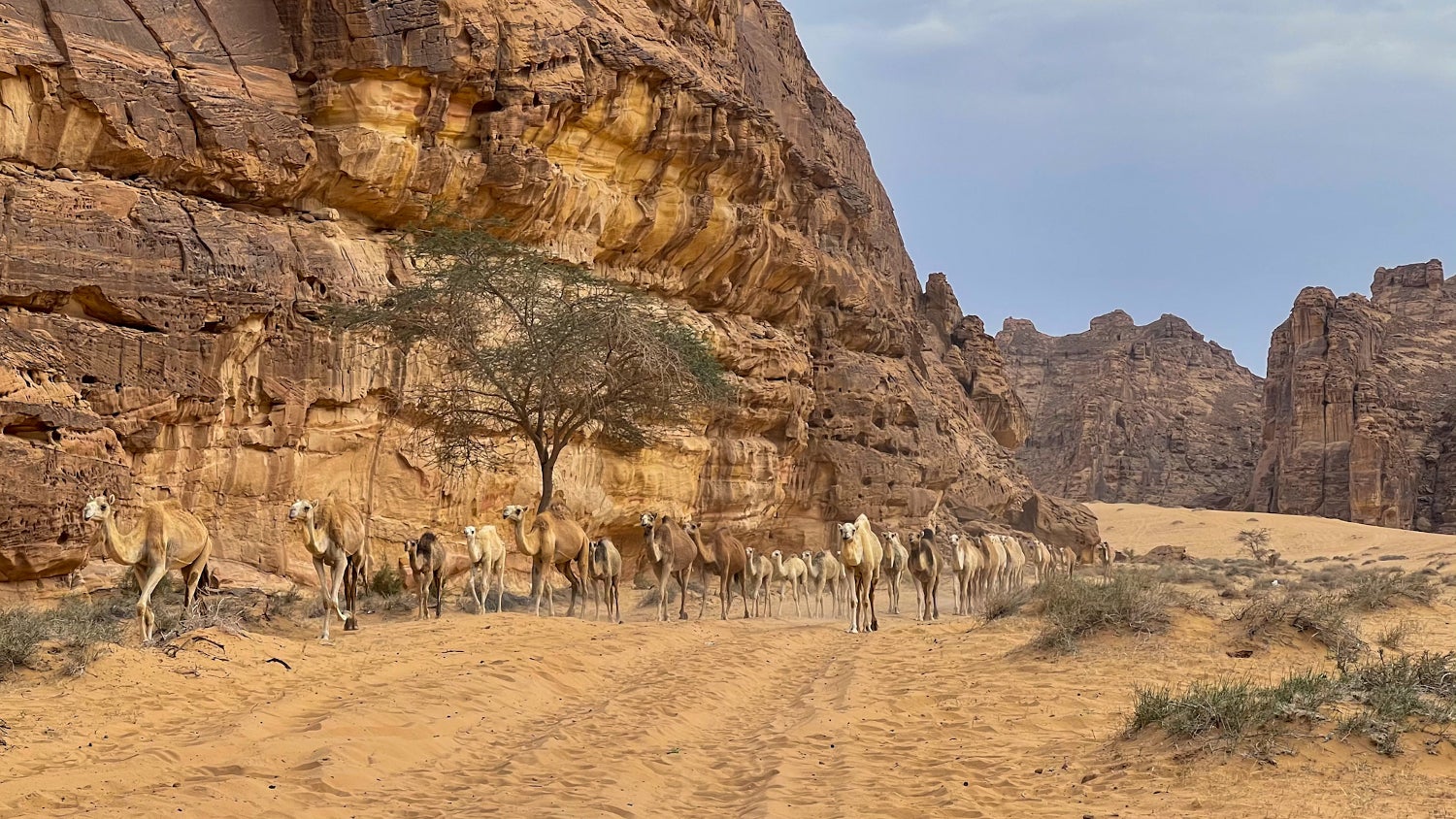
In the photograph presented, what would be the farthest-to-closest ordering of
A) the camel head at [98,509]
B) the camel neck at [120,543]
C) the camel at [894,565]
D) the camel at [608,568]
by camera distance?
the camel at [894,565], the camel at [608,568], the camel head at [98,509], the camel neck at [120,543]

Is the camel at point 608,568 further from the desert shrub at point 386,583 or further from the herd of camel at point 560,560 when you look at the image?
the desert shrub at point 386,583

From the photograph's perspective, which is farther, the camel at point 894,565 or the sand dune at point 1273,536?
the sand dune at point 1273,536

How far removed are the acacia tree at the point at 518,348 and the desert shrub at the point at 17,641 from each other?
41.4ft

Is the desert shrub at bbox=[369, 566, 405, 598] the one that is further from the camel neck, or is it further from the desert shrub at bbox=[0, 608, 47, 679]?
the desert shrub at bbox=[0, 608, 47, 679]

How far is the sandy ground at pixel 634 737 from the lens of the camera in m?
7.32

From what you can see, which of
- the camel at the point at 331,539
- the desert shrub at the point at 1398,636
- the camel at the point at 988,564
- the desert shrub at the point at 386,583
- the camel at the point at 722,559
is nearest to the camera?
the desert shrub at the point at 1398,636

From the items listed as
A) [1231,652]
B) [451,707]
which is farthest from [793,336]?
[451,707]

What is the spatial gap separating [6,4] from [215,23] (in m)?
4.62

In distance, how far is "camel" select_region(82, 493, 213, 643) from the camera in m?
13.1

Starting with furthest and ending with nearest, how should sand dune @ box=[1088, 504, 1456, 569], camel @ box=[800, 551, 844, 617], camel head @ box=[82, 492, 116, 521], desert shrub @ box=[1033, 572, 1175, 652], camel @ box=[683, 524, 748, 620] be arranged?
1. sand dune @ box=[1088, 504, 1456, 569]
2. camel @ box=[800, 551, 844, 617]
3. camel @ box=[683, 524, 748, 620]
4. desert shrub @ box=[1033, 572, 1175, 652]
5. camel head @ box=[82, 492, 116, 521]

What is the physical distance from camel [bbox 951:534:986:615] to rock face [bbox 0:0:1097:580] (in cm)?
1060

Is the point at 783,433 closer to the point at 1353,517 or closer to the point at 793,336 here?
the point at 793,336

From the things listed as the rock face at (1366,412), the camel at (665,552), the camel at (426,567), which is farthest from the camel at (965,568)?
the rock face at (1366,412)

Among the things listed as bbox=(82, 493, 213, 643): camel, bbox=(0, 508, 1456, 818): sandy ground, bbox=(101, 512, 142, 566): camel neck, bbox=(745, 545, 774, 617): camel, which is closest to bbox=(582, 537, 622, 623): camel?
bbox=(745, 545, 774, 617): camel
